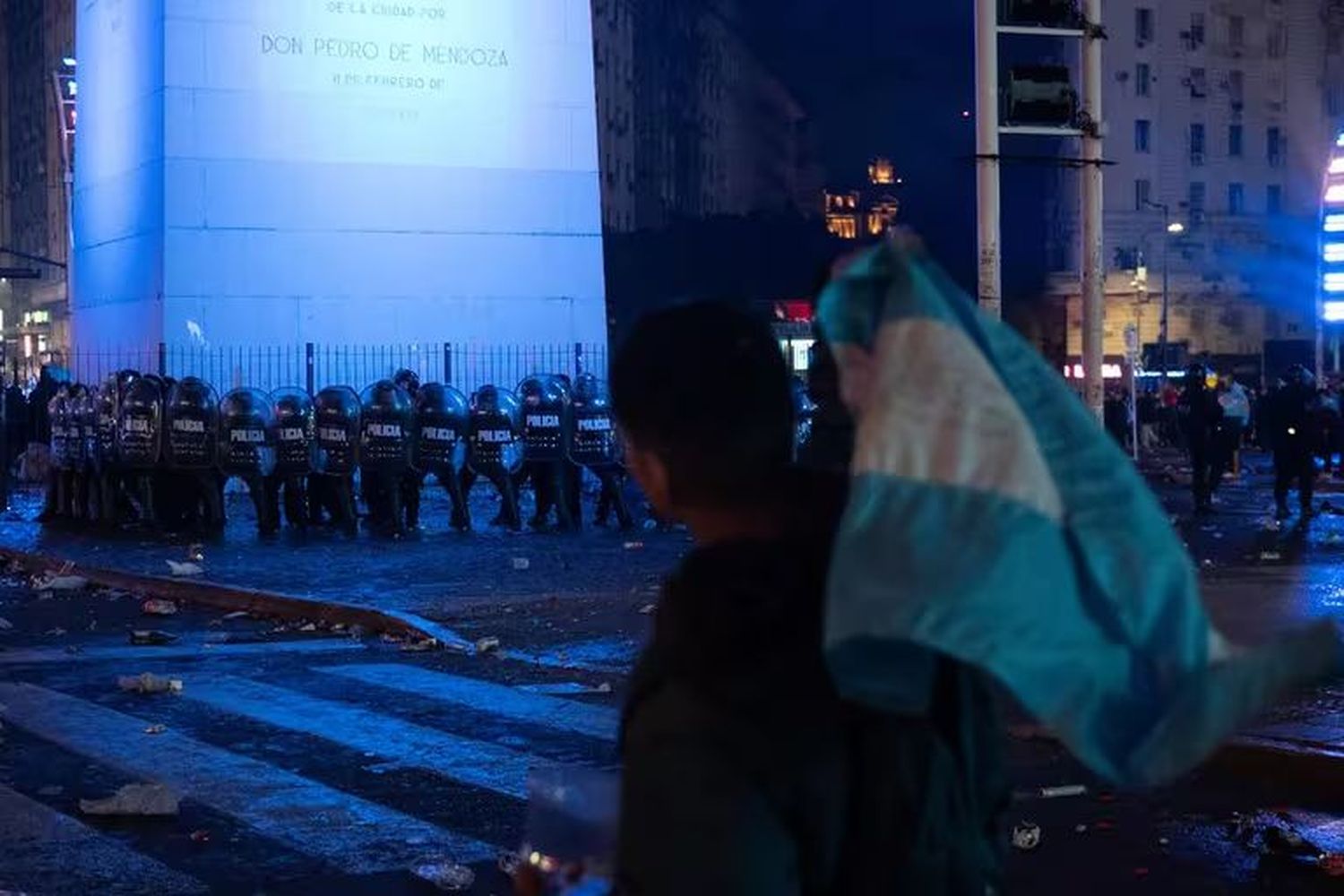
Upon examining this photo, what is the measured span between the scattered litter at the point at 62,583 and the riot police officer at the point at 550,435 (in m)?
6.36

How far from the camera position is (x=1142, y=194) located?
3548 inches

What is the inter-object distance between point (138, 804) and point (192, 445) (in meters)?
14.8

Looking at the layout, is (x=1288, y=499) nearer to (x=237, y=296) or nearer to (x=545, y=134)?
(x=545, y=134)

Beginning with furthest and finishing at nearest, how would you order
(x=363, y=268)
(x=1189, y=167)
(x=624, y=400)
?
(x=1189, y=167) < (x=363, y=268) < (x=624, y=400)

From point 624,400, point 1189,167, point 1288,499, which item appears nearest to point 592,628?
point 624,400

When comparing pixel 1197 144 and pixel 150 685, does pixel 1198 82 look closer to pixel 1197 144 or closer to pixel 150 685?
pixel 1197 144

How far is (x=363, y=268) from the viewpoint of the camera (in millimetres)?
30578

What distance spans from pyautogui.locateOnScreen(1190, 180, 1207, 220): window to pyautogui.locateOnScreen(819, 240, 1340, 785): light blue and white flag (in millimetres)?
92428

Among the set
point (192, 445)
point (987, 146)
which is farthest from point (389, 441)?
point (987, 146)

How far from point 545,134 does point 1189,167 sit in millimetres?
65701

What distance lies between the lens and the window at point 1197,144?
9181 cm

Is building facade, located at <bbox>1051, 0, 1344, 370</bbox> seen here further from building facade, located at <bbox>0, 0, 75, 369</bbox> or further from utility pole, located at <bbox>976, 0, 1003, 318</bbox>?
utility pole, located at <bbox>976, 0, 1003, 318</bbox>

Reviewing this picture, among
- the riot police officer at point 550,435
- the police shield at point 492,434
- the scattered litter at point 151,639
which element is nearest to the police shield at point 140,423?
the police shield at point 492,434

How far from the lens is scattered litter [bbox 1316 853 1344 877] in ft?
23.0
